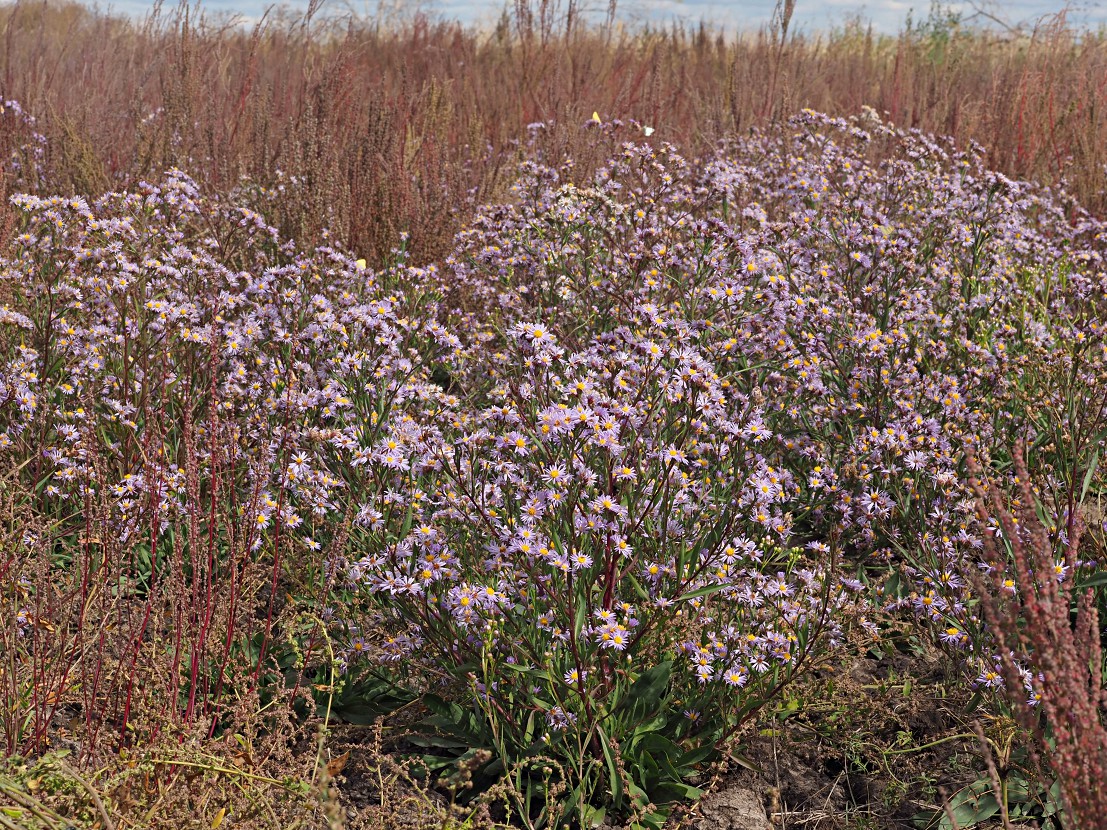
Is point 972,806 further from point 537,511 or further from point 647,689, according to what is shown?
point 537,511

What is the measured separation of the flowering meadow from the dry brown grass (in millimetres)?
1049

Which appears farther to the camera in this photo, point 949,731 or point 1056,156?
point 1056,156

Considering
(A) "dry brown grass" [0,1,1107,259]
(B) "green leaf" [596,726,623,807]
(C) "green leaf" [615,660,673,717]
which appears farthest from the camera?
(A) "dry brown grass" [0,1,1107,259]

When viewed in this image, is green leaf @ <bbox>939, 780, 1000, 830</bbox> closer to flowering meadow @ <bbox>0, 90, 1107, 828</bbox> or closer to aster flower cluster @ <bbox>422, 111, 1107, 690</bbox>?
flowering meadow @ <bbox>0, 90, 1107, 828</bbox>

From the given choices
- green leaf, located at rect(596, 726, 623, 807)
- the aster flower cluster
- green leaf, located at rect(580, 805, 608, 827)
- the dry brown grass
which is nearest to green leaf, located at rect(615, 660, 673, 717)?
green leaf, located at rect(596, 726, 623, 807)

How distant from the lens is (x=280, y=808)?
7.01 ft

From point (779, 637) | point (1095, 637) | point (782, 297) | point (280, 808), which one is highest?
point (782, 297)

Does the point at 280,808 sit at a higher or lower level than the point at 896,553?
lower

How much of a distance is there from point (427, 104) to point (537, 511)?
19.4 ft

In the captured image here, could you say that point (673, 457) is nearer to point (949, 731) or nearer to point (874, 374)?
point (949, 731)

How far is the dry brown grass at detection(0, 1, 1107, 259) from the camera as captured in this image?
5.38 m

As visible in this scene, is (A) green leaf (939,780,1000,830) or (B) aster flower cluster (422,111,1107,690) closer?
(A) green leaf (939,780,1000,830)

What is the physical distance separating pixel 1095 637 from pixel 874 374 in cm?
217

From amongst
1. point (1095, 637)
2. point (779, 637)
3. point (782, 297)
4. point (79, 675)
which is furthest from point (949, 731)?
point (79, 675)
